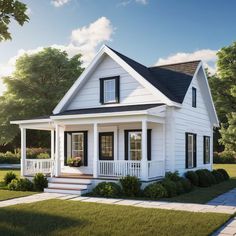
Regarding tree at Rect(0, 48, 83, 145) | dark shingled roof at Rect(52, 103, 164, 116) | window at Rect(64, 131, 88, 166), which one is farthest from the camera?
tree at Rect(0, 48, 83, 145)

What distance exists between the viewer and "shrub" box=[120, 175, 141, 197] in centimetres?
1468

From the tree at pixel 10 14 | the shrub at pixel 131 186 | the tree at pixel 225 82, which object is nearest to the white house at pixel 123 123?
the shrub at pixel 131 186

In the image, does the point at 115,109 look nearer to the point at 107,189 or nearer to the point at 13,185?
the point at 107,189

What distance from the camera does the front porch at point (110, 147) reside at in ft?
51.4

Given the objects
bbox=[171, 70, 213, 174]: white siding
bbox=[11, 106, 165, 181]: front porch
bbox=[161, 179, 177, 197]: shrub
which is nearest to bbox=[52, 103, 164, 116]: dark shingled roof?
bbox=[11, 106, 165, 181]: front porch

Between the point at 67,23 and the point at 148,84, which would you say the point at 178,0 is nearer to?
the point at 148,84

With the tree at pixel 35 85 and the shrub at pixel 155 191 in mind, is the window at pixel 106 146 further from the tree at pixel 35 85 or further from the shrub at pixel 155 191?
the tree at pixel 35 85

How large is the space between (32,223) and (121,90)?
32.8 ft

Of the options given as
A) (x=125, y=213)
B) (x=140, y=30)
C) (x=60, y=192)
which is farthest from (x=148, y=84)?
(x=125, y=213)

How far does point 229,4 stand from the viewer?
701 inches

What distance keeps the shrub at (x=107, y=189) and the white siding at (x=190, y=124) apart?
357 cm

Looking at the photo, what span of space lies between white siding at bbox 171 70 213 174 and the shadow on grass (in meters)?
8.15

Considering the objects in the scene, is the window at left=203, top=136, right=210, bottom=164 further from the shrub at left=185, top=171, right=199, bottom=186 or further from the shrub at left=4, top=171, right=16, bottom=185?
the shrub at left=4, top=171, right=16, bottom=185

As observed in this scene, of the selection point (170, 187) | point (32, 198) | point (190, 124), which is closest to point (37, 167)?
point (32, 198)
